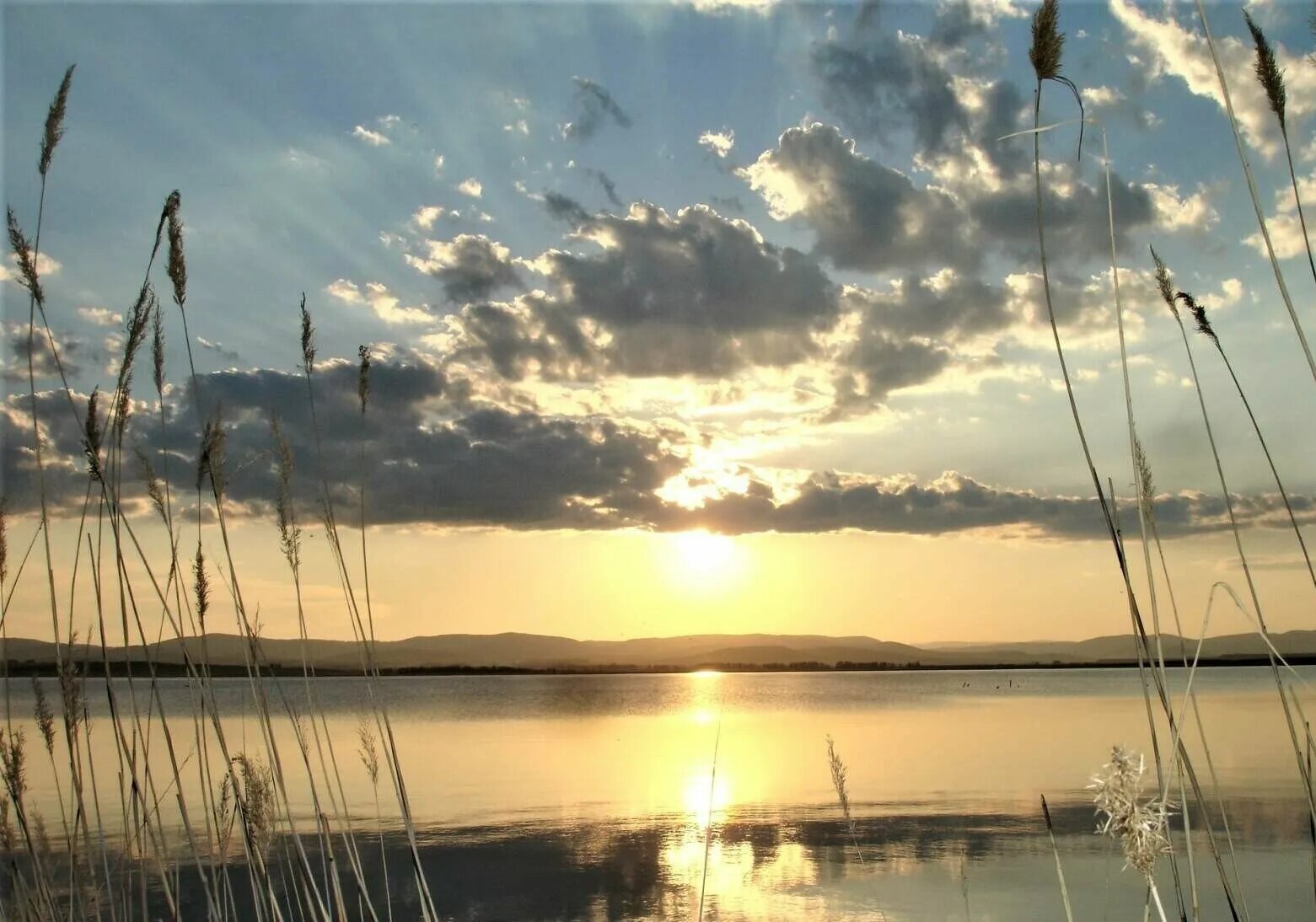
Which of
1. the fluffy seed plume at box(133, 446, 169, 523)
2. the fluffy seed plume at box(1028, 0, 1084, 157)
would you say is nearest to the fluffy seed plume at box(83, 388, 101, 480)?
the fluffy seed plume at box(133, 446, 169, 523)

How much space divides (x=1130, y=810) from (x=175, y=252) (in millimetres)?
2674

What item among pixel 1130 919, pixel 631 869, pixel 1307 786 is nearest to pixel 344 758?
pixel 631 869

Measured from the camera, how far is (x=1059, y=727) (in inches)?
1399

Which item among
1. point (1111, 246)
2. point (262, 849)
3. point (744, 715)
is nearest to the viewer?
point (1111, 246)

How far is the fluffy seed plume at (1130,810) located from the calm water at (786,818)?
1397 mm

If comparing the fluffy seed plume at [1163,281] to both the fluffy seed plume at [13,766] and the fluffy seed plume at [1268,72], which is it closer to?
the fluffy seed plume at [1268,72]

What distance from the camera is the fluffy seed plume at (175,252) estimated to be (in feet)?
8.90

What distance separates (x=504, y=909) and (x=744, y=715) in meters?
44.4

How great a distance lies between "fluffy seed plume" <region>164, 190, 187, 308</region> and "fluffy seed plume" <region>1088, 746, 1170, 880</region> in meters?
2.59

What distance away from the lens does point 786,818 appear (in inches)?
671

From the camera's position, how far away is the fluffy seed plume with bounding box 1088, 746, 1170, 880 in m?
1.27

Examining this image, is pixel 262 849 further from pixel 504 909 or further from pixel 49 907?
pixel 504 909

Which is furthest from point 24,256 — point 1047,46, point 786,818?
point 786,818

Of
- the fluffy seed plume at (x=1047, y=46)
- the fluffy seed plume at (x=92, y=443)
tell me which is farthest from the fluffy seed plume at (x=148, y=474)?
the fluffy seed plume at (x=1047, y=46)
